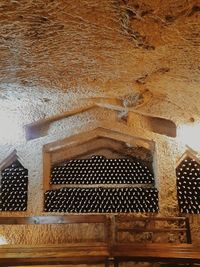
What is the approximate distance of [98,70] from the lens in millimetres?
3965

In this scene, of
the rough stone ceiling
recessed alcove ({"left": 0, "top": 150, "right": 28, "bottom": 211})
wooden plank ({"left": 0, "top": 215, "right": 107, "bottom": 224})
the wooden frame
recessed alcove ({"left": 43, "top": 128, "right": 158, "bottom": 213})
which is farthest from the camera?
the wooden frame

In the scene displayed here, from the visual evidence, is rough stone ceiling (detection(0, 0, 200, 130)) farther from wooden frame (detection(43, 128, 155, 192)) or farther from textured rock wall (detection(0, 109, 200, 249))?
wooden frame (detection(43, 128, 155, 192))

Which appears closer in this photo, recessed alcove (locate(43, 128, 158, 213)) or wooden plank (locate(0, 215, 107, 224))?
wooden plank (locate(0, 215, 107, 224))

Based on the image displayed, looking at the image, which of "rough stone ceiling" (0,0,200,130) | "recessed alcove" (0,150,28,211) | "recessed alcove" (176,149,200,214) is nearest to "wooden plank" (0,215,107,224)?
"recessed alcove" (0,150,28,211)

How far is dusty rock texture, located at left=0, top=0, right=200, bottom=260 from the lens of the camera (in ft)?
8.95

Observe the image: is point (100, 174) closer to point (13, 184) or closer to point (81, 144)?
point (81, 144)

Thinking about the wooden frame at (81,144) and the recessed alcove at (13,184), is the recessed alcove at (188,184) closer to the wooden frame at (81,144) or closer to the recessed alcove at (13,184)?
the wooden frame at (81,144)

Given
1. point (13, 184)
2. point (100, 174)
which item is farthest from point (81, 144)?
point (13, 184)

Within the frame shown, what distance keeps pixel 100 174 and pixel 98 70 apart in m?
2.26

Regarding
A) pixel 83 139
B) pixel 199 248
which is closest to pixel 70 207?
pixel 83 139

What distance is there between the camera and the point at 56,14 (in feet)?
8.89

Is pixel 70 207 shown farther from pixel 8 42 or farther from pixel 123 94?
pixel 8 42

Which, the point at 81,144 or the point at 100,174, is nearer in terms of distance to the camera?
the point at 100,174

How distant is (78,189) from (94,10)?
11.5ft
